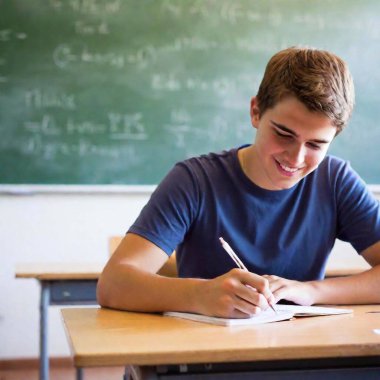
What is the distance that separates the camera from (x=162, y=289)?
62.4 inches

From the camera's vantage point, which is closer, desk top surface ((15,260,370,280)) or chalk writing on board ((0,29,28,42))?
desk top surface ((15,260,370,280))

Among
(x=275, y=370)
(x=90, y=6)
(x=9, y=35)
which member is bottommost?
(x=275, y=370)

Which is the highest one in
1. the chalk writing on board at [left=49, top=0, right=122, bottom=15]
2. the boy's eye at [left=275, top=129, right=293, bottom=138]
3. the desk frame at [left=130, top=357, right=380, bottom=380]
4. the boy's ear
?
the chalk writing on board at [left=49, top=0, right=122, bottom=15]

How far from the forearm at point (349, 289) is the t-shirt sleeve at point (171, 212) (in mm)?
325

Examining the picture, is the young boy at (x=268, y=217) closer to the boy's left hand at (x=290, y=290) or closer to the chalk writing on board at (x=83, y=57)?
the boy's left hand at (x=290, y=290)

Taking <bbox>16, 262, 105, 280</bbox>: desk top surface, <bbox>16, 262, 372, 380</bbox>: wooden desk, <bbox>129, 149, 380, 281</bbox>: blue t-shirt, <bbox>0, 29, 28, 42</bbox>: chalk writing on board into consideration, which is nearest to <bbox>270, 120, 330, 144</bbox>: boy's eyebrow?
<bbox>129, 149, 380, 281</bbox>: blue t-shirt

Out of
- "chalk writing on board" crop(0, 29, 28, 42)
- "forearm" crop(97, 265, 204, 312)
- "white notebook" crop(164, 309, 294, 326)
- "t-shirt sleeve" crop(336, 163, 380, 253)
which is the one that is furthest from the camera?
A: "chalk writing on board" crop(0, 29, 28, 42)

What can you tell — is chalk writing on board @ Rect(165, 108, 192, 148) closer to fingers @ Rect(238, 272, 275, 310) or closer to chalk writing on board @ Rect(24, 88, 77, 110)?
chalk writing on board @ Rect(24, 88, 77, 110)

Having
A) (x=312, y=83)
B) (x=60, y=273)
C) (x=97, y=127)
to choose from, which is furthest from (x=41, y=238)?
(x=312, y=83)

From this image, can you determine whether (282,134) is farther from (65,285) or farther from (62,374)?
(62,374)

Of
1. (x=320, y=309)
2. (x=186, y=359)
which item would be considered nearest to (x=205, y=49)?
(x=320, y=309)

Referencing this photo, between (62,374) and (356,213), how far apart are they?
2.59m

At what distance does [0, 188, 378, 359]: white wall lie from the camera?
13.3 ft

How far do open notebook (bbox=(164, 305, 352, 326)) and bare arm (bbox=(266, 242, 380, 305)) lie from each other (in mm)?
50
